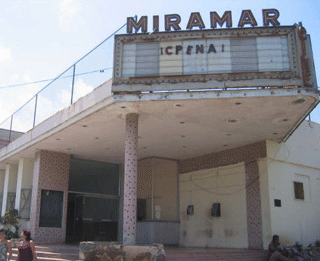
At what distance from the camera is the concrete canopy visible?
10031 mm

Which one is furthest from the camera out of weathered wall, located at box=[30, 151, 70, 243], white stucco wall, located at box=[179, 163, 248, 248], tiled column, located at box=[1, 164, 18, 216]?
Answer: tiled column, located at box=[1, 164, 18, 216]

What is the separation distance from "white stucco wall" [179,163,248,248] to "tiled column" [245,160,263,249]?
0.73ft

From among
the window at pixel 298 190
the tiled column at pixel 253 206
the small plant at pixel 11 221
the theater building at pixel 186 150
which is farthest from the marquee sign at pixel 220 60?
the small plant at pixel 11 221

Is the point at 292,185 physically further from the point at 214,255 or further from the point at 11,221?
the point at 11,221

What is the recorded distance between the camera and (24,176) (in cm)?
1725

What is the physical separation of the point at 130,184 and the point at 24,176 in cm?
866

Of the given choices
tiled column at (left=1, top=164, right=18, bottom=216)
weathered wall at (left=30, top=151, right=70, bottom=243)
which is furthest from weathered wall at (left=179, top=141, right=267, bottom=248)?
tiled column at (left=1, top=164, right=18, bottom=216)

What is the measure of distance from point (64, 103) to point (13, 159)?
6720 mm

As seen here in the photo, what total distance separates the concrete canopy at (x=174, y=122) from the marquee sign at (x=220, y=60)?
345 millimetres

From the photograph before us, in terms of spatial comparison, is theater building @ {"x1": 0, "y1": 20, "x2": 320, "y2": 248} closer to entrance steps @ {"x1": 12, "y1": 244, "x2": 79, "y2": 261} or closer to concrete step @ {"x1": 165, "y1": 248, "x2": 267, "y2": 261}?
concrete step @ {"x1": 165, "y1": 248, "x2": 267, "y2": 261}

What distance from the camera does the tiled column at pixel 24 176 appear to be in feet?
55.8

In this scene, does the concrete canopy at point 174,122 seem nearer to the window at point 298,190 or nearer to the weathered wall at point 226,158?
the weathered wall at point 226,158

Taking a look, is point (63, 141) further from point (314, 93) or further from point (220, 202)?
point (314, 93)

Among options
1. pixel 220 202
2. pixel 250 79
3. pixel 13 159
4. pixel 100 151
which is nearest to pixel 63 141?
pixel 100 151
